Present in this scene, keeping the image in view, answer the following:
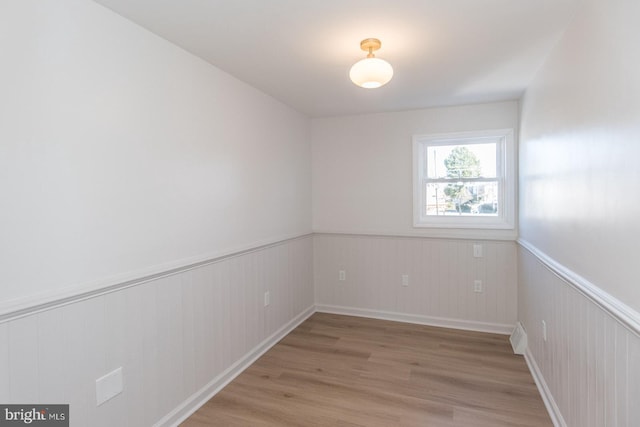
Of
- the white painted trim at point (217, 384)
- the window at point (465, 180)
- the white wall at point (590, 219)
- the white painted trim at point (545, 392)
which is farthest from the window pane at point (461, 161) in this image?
the white painted trim at point (217, 384)

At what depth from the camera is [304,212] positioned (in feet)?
13.5

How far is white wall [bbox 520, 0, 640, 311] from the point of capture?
1271 millimetres

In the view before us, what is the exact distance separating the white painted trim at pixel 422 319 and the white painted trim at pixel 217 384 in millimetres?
752

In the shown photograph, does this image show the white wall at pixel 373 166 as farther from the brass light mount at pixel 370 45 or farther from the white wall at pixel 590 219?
the brass light mount at pixel 370 45

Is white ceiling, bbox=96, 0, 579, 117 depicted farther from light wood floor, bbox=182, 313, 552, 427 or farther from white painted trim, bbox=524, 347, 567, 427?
light wood floor, bbox=182, 313, 552, 427

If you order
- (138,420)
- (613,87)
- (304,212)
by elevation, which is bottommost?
(138,420)

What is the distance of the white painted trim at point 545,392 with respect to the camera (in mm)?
2095

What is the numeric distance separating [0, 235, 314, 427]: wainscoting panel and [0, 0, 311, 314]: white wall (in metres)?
0.13

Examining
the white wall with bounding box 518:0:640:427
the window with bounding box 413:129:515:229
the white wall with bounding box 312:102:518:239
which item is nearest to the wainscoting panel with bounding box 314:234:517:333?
the white wall with bounding box 312:102:518:239

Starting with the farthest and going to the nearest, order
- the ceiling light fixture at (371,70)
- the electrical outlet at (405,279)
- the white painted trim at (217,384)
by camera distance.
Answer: the electrical outlet at (405,279)
the white painted trim at (217,384)
the ceiling light fixture at (371,70)

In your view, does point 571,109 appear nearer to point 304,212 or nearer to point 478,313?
point 478,313

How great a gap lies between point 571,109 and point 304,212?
2781 mm

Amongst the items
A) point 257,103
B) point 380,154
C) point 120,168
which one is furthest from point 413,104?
point 120,168

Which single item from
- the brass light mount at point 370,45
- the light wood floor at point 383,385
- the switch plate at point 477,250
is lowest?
the light wood floor at point 383,385
